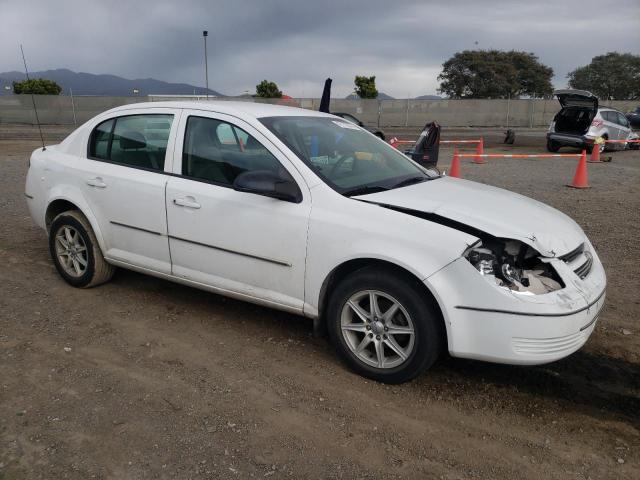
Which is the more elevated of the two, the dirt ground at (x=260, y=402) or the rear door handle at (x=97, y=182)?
the rear door handle at (x=97, y=182)

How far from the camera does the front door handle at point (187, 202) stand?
391 centimetres

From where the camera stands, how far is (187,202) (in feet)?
13.0

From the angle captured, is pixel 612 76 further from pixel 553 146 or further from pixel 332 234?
pixel 332 234

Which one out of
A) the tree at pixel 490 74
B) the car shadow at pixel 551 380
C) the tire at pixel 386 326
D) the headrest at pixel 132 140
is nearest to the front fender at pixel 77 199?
the headrest at pixel 132 140

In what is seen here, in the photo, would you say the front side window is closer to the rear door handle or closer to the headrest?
the headrest

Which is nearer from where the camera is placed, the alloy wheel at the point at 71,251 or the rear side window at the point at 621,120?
the alloy wheel at the point at 71,251

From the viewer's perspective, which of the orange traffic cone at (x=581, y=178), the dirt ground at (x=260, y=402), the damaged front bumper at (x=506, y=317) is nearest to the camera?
the dirt ground at (x=260, y=402)

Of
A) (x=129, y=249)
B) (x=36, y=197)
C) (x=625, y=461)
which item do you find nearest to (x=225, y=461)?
(x=625, y=461)

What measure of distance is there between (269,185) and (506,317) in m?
1.63

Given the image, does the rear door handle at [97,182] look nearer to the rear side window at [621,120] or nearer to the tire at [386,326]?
the tire at [386,326]

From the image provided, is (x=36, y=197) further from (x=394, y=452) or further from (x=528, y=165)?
(x=528, y=165)

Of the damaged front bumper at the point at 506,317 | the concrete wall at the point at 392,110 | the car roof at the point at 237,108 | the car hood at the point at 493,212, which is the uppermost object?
the car roof at the point at 237,108

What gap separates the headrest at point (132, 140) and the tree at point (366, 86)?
150ft

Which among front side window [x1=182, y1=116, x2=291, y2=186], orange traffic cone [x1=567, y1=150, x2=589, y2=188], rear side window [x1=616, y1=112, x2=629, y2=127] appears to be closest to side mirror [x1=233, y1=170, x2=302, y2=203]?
front side window [x1=182, y1=116, x2=291, y2=186]
